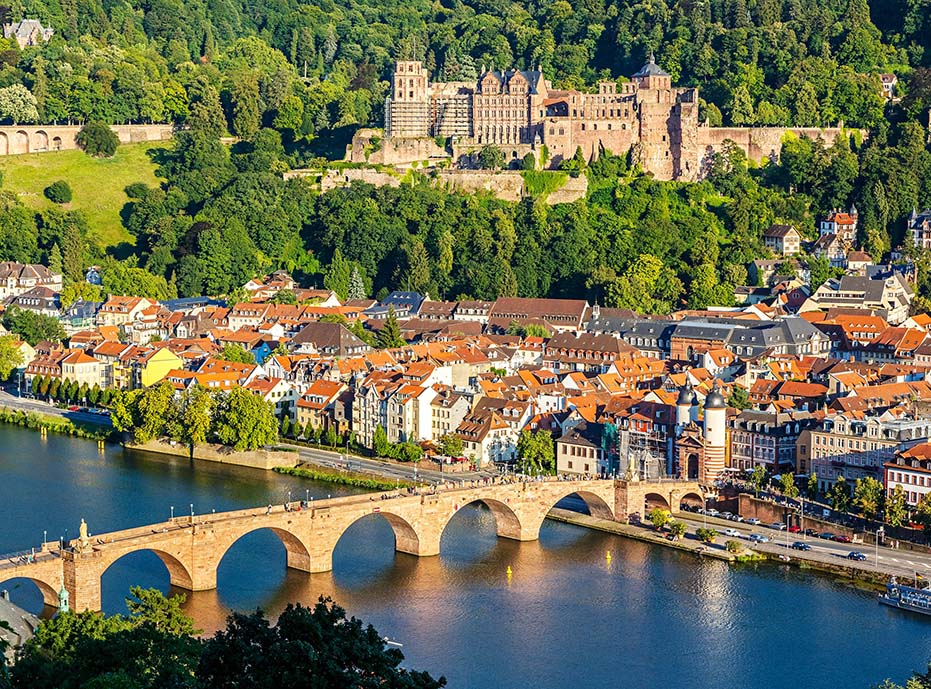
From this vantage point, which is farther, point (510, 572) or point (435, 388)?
point (435, 388)

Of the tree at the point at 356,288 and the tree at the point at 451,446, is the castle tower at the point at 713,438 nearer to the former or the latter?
the tree at the point at 451,446

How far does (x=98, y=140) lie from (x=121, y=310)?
63.0ft

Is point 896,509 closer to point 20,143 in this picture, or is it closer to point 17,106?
point 20,143

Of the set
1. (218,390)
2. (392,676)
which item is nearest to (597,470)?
(218,390)

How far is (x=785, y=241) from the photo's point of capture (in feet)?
228

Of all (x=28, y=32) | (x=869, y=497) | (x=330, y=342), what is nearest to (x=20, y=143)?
(x=28, y=32)

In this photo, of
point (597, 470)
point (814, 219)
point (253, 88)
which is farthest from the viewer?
point (253, 88)

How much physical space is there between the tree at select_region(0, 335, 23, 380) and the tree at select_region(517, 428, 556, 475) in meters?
23.1

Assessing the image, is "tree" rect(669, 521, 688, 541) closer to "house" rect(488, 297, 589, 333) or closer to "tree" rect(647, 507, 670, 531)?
"tree" rect(647, 507, 670, 531)

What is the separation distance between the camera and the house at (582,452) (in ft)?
150

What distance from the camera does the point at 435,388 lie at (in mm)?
50750

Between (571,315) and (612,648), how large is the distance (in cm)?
3120

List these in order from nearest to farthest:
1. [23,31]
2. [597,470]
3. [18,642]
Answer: [18,642], [597,470], [23,31]

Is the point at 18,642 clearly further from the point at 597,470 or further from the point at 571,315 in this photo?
the point at 571,315
